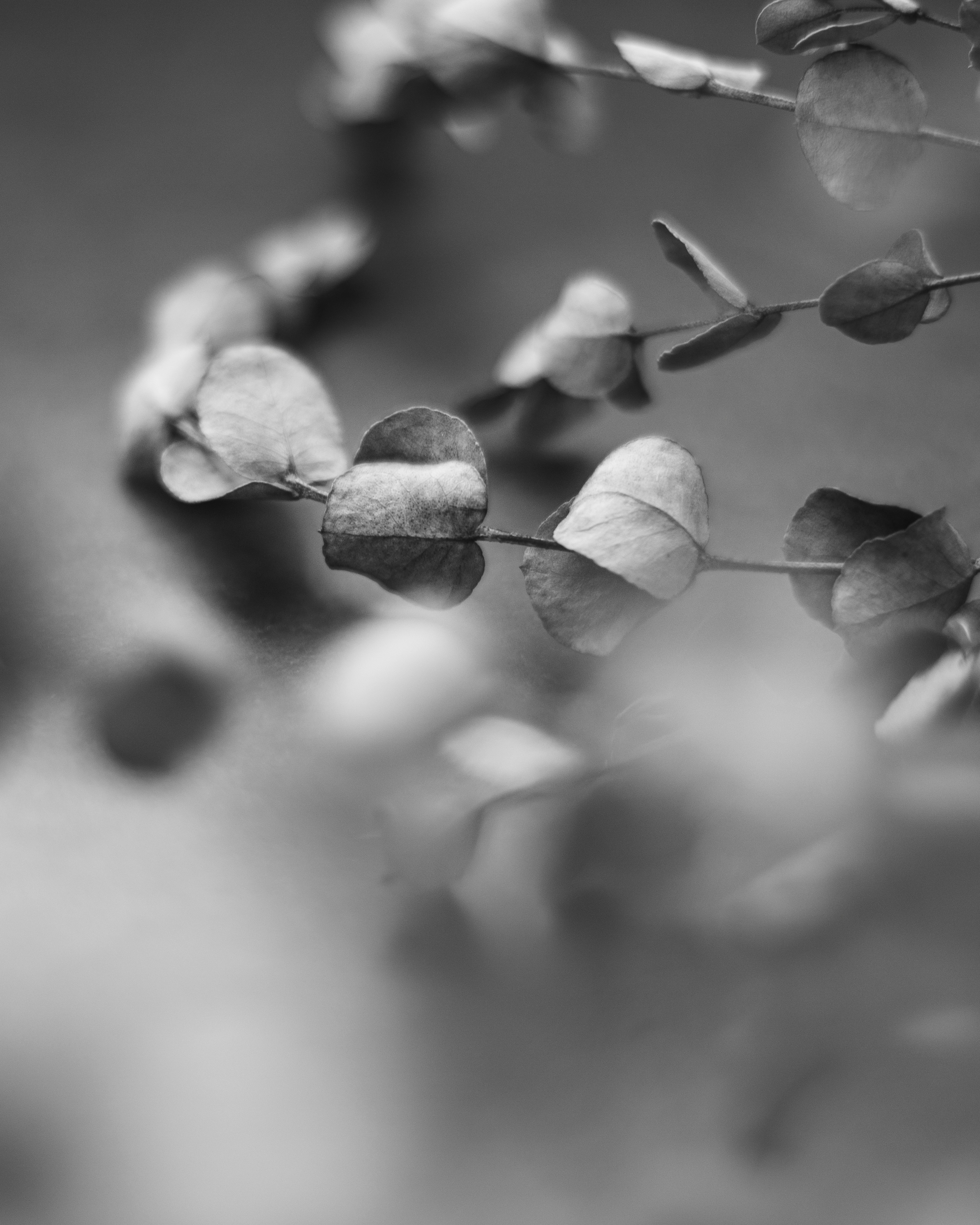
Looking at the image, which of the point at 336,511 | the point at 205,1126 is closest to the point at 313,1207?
the point at 205,1126

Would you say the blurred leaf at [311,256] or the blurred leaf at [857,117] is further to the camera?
the blurred leaf at [311,256]

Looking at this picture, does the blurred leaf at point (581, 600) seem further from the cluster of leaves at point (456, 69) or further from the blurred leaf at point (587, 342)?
the cluster of leaves at point (456, 69)

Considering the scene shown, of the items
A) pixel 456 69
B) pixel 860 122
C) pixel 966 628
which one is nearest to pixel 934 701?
pixel 966 628

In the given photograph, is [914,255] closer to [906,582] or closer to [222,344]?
[906,582]

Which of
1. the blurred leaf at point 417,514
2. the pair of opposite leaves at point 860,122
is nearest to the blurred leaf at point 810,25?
the pair of opposite leaves at point 860,122

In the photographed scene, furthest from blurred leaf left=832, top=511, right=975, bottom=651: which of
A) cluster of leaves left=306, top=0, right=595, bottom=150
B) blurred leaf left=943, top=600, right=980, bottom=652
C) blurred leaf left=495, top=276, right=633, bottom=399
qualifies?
cluster of leaves left=306, top=0, right=595, bottom=150
